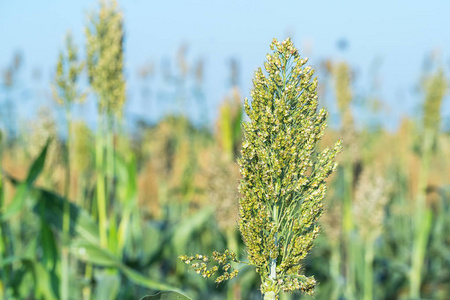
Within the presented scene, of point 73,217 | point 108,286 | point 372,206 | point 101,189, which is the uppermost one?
point 372,206

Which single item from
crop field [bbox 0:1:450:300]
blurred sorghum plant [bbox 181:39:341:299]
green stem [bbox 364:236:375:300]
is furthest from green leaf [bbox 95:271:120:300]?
green stem [bbox 364:236:375:300]

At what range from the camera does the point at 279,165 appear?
126 cm

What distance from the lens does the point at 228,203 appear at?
4480 millimetres

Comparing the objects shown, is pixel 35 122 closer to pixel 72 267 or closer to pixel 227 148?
pixel 72 267

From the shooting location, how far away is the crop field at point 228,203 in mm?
1271

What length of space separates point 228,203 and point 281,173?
321 centimetres

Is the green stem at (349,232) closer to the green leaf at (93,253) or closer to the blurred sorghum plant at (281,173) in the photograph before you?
the green leaf at (93,253)

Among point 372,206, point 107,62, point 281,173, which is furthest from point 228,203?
point 281,173

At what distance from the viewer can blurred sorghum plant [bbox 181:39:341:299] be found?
1.25 metres

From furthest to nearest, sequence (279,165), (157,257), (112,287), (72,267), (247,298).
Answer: (247,298)
(72,267)
(157,257)
(112,287)
(279,165)

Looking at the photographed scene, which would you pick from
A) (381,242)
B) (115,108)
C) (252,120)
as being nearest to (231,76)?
(381,242)

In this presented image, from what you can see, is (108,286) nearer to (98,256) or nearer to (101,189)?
(98,256)

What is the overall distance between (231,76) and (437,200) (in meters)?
4.48

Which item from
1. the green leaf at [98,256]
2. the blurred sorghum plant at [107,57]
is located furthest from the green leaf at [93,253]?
the blurred sorghum plant at [107,57]
